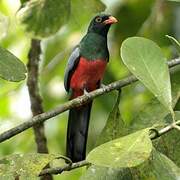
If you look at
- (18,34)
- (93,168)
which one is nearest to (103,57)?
(18,34)

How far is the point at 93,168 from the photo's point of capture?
216cm

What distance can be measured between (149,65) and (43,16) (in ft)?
4.44

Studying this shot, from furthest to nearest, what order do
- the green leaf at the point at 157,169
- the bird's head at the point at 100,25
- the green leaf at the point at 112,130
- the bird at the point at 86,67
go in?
1. the bird's head at the point at 100,25
2. the bird at the point at 86,67
3. the green leaf at the point at 112,130
4. the green leaf at the point at 157,169

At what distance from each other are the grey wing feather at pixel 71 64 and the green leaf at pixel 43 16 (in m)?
0.71

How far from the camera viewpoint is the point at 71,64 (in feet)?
14.3

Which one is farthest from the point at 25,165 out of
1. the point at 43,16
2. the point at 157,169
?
the point at 43,16

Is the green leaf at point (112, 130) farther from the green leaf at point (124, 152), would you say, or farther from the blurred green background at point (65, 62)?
the blurred green background at point (65, 62)

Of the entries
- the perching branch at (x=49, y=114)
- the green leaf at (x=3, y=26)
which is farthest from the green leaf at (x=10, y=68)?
the green leaf at (x=3, y=26)

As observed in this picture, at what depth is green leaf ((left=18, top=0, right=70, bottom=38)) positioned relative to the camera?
332 cm

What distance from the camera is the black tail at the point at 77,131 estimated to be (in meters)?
3.81

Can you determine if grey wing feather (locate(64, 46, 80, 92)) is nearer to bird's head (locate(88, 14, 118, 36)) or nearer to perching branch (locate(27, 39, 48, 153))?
bird's head (locate(88, 14, 118, 36))

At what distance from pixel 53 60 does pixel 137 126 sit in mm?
1876

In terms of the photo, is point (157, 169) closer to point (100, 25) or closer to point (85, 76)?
point (85, 76)

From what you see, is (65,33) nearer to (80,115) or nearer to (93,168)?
(80,115)
